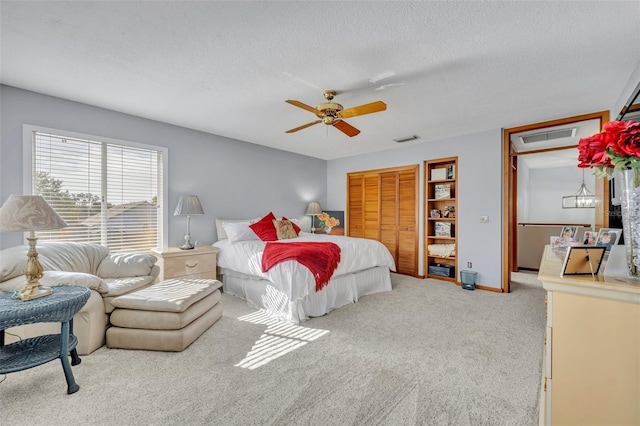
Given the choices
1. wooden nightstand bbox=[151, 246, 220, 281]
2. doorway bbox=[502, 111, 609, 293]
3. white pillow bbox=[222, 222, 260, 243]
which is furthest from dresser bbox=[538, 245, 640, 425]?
white pillow bbox=[222, 222, 260, 243]

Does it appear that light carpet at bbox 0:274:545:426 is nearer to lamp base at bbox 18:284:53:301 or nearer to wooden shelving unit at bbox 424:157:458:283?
lamp base at bbox 18:284:53:301

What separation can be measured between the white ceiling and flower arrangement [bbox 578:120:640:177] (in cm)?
116

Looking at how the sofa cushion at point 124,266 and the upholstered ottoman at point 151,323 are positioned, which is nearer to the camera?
the upholstered ottoman at point 151,323

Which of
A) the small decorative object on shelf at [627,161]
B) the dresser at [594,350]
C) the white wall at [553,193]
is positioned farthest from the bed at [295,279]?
the white wall at [553,193]

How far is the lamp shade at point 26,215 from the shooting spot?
185 centimetres

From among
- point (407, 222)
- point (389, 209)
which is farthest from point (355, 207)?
point (407, 222)

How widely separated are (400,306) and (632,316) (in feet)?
9.13

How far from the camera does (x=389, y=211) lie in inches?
228

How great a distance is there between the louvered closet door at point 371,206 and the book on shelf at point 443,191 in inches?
46.0

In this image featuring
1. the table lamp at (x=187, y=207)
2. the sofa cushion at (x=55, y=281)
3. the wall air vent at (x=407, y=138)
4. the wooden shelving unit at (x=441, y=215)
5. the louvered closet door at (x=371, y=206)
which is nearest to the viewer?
the sofa cushion at (x=55, y=281)

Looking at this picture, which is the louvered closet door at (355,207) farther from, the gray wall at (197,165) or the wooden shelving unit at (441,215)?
the wooden shelving unit at (441,215)

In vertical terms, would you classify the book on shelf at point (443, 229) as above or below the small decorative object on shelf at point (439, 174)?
below

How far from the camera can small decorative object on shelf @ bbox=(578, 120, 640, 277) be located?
1053 mm

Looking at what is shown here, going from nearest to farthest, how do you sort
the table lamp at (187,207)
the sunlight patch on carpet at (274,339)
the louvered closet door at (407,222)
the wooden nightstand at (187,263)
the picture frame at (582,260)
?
the picture frame at (582,260) → the sunlight patch on carpet at (274,339) → the wooden nightstand at (187,263) → the table lamp at (187,207) → the louvered closet door at (407,222)
